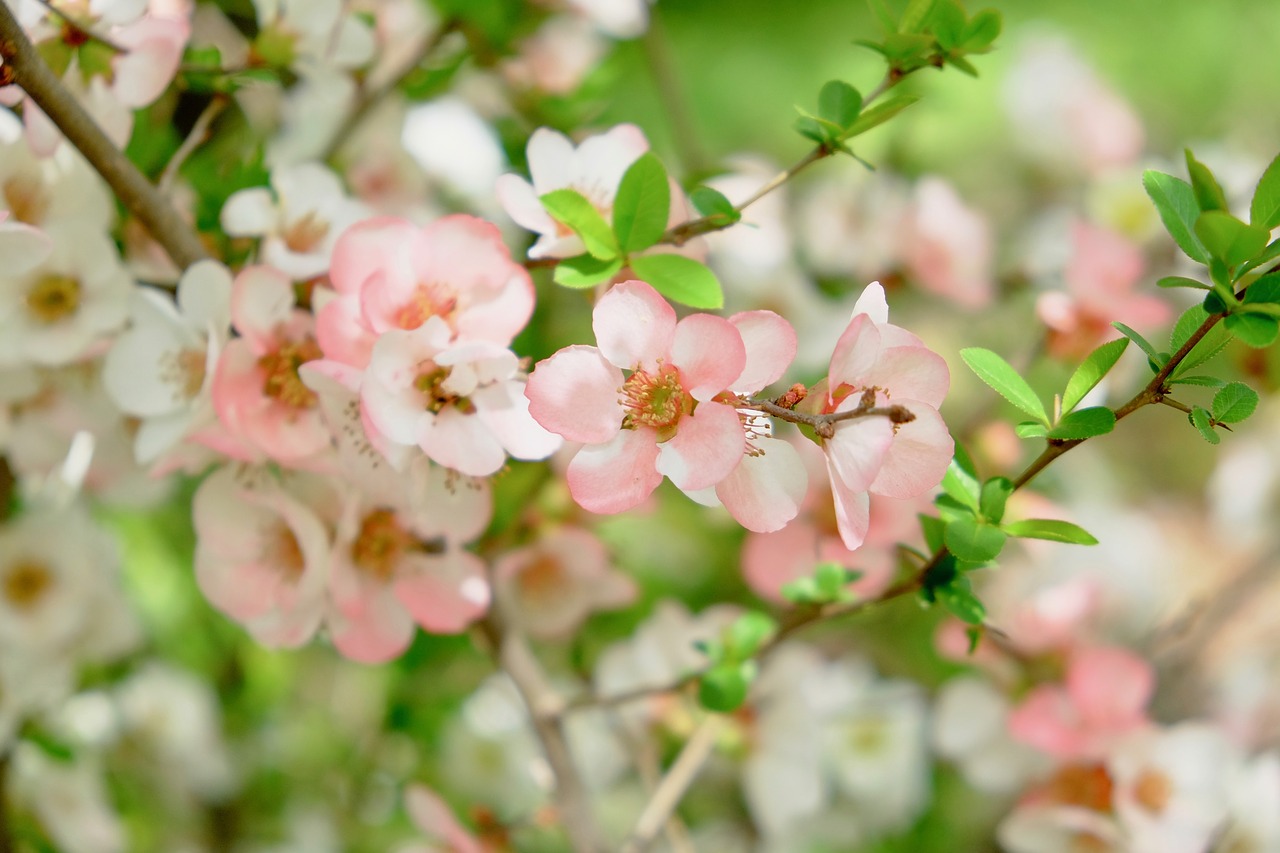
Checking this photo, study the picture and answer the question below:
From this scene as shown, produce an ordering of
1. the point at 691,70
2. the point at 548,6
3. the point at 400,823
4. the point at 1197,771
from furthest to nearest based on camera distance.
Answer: the point at 691,70
the point at 400,823
the point at 548,6
the point at 1197,771

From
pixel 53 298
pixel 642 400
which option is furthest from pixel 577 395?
pixel 53 298

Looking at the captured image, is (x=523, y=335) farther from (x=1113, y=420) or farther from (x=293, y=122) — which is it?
(x=1113, y=420)

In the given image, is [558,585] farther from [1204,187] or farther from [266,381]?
[1204,187]

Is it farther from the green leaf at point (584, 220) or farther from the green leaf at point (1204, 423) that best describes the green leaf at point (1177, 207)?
the green leaf at point (584, 220)

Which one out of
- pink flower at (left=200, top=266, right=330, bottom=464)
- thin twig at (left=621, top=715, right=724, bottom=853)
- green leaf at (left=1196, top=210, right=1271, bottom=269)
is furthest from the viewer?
thin twig at (left=621, top=715, right=724, bottom=853)

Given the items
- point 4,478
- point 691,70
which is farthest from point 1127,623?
point 691,70

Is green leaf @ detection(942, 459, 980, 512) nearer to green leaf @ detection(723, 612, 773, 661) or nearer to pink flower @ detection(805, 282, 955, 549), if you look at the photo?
pink flower @ detection(805, 282, 955, 549)

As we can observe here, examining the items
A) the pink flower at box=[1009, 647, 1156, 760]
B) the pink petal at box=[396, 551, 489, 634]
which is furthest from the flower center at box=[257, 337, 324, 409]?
the pink flower at box=[1009, 647, 1156, 760]
